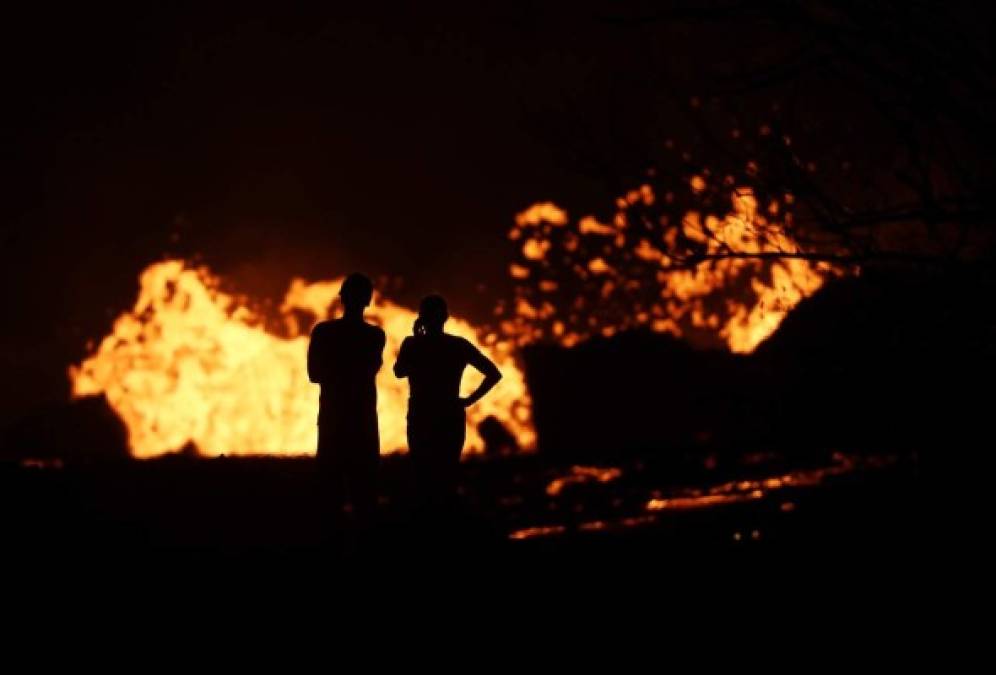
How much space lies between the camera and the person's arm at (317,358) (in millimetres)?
6379

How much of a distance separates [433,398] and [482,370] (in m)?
0.46

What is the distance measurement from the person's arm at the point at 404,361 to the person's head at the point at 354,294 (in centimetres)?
59

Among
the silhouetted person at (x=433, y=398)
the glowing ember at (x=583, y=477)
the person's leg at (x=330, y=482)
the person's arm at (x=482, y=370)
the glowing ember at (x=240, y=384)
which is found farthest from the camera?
the glowing ember at (x=240, y=384)

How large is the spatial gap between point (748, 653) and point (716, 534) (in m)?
2.48

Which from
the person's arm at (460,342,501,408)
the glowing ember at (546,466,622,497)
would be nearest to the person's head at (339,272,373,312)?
the person's arm at (460,342,501,408)

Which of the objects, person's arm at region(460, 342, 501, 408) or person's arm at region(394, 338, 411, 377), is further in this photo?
person's arm at region(460, 342, 501, 408)

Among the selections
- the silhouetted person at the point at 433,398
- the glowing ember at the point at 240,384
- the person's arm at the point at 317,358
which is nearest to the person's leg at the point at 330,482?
the person's arm at the point at 317,358

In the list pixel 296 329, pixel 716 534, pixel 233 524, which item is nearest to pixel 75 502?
pixel 233 524

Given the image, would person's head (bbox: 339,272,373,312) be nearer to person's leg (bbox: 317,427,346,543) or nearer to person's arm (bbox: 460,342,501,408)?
person's leg (bbox: 317,427,346,543)

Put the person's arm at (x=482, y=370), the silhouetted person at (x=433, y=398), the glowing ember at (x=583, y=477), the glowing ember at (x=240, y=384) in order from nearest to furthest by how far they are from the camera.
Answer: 1. the silhouetted person at (x=433, y=398)
2. the person's arm at (x=482, y=370)
3. the glowing ember at (x=583, y=477)
4. the glowing ember at (x=240, y=384)

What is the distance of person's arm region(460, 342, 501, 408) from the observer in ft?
23.4

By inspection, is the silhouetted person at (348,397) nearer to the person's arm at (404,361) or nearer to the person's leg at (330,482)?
the person's leg at (330,482)

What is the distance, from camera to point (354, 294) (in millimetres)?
6418

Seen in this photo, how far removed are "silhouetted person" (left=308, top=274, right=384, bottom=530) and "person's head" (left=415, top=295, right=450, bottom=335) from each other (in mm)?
545
